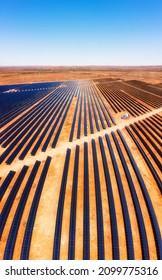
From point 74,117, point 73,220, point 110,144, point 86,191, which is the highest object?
point 74,117

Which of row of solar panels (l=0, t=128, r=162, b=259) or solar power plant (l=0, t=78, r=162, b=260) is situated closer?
row of solar panels (l=0, t=128, r=162, b=259)

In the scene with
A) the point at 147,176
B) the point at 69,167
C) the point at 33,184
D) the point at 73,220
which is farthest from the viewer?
the point at 69,167

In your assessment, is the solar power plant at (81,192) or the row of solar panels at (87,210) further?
the solar power plant at (81,192)

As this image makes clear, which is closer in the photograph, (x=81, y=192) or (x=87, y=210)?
(x=87, y=210)

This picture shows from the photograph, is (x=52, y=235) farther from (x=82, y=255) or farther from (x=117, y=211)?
(x=117, y=211)

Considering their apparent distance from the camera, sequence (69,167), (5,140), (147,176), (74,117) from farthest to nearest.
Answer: (74,117)
(5,140)
(69,167)
(147,176)

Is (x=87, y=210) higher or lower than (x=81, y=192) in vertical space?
lower

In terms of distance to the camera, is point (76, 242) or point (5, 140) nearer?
point (76, 242)

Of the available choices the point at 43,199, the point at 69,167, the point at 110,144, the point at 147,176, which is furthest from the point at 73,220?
the point at 110,144
